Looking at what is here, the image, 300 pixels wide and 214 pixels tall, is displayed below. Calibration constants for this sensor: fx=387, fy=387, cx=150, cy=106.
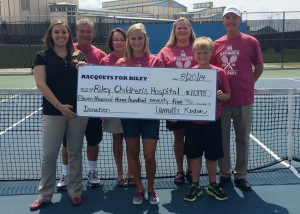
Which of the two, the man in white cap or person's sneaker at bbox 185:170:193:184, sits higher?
the man in white cap

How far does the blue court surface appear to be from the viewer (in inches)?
176

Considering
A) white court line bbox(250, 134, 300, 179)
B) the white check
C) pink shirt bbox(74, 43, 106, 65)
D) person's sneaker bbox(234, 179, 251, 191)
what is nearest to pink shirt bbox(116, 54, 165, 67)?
the white check

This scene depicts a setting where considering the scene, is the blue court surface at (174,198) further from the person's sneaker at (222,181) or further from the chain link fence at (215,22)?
the chain link fence at (215,22)

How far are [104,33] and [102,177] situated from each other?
20.2 m

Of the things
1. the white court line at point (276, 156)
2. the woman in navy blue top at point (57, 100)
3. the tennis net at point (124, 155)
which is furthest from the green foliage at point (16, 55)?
the woman in navy blue top at point (57, 100)

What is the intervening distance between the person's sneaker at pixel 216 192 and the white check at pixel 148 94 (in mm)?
916

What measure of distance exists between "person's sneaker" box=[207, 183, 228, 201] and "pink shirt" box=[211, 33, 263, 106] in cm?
103

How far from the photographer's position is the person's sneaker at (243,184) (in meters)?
4.96

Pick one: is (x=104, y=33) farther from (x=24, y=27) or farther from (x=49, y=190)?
(x=49, y=190)

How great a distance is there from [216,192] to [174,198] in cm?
52

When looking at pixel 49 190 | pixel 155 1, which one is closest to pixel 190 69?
pixel 49 190


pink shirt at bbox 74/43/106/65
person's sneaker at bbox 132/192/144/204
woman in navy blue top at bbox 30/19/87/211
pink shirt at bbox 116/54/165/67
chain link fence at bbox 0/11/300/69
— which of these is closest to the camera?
woman in navy blue top at bbox 30/19/87/211

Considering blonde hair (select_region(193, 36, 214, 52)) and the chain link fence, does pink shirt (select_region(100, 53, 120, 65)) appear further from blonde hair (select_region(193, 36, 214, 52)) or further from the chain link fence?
the chain link fence

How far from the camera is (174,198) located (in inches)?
188
